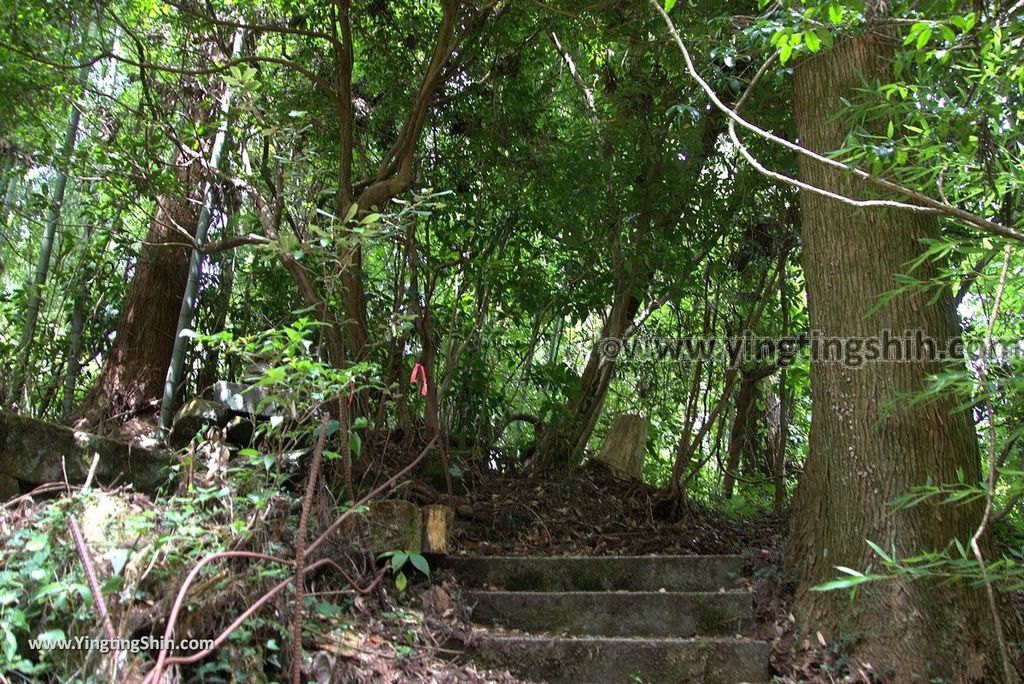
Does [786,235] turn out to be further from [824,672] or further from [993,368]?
[824,672]

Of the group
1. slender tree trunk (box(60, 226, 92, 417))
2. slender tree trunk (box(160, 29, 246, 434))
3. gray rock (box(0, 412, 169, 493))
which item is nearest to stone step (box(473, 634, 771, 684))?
gray rock (box(0, 412, 169, 493))

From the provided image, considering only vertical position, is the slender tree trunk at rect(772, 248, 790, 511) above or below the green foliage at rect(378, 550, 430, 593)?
above

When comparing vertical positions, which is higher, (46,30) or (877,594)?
(46,30)

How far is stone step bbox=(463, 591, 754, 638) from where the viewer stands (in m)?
3.23

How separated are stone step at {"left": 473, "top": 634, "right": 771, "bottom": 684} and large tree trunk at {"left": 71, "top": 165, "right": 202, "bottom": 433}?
2.74 m

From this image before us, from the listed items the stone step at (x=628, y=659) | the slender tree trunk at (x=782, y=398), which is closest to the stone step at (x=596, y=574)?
the stone step at (x=628, y=659)

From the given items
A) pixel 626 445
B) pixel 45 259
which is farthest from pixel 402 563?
pixel 45 259

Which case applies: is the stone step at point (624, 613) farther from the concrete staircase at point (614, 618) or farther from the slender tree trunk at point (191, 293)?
the slender tree trunk at point (191, 293)

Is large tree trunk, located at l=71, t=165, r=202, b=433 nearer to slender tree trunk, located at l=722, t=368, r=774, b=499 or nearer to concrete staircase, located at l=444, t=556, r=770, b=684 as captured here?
concrete staircase, located at l=444, t=556, r=770, b=684

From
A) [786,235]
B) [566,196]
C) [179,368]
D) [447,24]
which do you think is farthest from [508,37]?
[179,368]

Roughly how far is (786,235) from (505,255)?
64.8 inches

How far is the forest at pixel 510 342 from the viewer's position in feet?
7.70

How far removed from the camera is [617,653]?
9.75ft

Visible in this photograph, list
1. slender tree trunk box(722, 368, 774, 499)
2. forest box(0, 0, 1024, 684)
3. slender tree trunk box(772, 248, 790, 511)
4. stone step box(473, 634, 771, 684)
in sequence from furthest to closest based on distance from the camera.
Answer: slender tree trunk box(722, 368, 774, 499), slender tree trunk box(772, 248, 790, 511), stone step box(473, 634, 771, 684), forest box(0, 0, 1024, 684)
